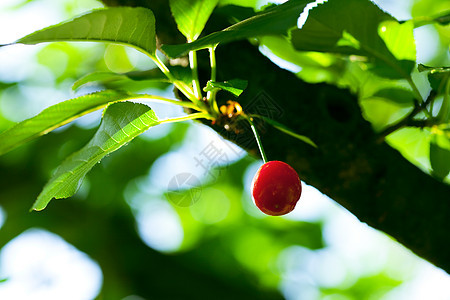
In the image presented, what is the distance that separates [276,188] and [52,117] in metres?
0.36

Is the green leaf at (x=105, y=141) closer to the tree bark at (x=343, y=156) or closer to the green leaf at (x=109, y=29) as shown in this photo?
the green leaf at (x=109, y=29)

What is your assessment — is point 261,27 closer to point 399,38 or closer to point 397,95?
point 399,38

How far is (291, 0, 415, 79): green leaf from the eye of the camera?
849mm

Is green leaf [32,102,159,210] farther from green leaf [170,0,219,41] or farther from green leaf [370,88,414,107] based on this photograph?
green leaf [370,88,414,107]

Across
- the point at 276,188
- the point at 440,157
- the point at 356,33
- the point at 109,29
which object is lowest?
the point at 440,157

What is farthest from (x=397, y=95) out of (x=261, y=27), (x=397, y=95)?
(x=261, y=27)

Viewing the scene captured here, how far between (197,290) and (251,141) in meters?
1.44

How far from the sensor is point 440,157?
3.21ft

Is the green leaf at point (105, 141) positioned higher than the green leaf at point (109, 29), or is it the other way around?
the green leaf at point (109, 29)

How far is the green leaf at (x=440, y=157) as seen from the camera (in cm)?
97

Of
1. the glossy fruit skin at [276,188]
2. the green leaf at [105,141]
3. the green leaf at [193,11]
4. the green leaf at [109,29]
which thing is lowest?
the glossy fruit skin at [276,188]

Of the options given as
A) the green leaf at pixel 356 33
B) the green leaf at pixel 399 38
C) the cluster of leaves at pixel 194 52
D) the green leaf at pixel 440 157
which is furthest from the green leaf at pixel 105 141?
the green leaf at pixel 440 157

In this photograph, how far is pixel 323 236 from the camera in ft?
8.59

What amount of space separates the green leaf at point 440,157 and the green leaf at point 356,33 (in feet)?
0.50
